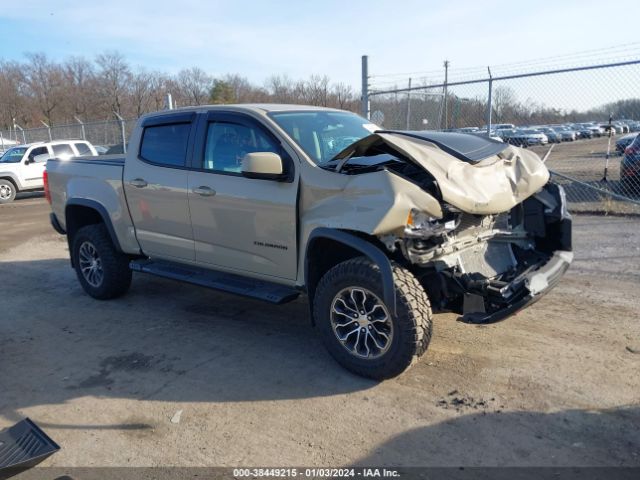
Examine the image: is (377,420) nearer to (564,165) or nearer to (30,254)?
(30,254)

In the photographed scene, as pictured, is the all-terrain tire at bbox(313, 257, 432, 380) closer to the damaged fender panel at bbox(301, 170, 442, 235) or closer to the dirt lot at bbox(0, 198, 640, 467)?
the dirt lot at bbox(0, 198, 640, 467)

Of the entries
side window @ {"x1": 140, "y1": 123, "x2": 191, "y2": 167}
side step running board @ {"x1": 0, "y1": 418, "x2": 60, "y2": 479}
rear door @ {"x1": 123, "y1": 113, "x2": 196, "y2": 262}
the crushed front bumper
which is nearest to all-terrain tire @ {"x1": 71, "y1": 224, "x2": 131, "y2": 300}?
rear door @ {"x1": 123, "y1": 113, "x2": 196, "y2": 262}

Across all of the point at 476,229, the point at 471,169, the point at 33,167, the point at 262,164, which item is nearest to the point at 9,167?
the point at 33,167

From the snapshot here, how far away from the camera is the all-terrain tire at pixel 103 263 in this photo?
5898 mm

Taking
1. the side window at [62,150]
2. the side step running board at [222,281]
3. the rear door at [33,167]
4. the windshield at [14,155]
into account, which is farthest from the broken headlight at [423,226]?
the windshield at [14,155]

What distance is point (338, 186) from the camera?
390cm

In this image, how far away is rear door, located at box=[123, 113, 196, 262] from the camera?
5.05 metres

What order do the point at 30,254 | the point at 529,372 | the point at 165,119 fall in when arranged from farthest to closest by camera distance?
the point at 30,254
the point at 165,119
the point at 529,372

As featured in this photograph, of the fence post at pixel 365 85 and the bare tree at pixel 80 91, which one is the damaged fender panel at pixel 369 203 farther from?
the bare tree at pixel 80 91

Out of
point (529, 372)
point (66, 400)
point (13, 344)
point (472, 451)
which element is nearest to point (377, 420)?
point (472, 451)

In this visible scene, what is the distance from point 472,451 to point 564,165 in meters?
19.9

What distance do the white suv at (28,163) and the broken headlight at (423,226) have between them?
1557 cm

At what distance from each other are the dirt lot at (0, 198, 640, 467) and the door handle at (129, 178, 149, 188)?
133 centimetres

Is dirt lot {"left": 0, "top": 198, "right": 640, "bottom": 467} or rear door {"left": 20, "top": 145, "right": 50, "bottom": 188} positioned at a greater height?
rear door {"left": 20, "top": 145, "right": 50, "bottom": 188}
